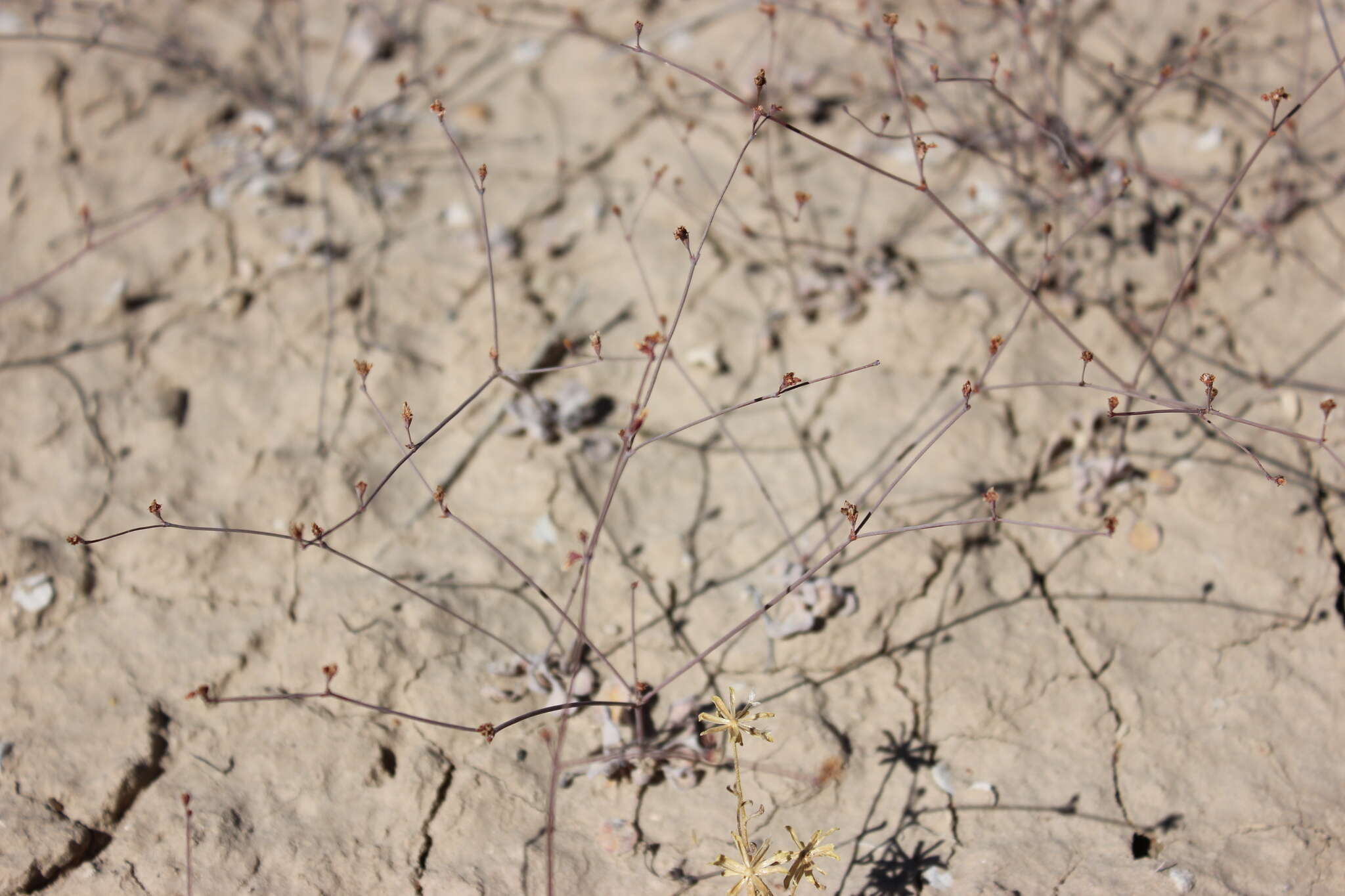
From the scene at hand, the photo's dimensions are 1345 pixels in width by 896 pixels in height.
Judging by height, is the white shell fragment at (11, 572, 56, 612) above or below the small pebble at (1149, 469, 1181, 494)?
below

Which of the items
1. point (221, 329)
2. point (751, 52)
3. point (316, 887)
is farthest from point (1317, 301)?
point (221, 329)

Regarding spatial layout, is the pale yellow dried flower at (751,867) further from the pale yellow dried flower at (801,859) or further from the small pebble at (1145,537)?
the small pebble at (1145,537)

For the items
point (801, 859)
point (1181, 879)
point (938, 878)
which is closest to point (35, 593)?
point (801, 859)

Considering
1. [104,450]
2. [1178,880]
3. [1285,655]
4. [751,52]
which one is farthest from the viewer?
[751,52]

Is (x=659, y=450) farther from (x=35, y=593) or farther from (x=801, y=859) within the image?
(x=35, y=593)

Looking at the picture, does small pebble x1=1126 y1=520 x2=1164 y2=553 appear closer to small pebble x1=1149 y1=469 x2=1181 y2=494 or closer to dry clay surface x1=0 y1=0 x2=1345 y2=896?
dry clay surface x1=0 y1=0 x2=1345 y2=896

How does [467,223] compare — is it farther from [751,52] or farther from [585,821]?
[585,821]

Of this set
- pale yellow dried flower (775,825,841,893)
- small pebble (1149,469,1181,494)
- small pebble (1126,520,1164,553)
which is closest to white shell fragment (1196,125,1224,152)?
small pebble (1149,469,1181,494)

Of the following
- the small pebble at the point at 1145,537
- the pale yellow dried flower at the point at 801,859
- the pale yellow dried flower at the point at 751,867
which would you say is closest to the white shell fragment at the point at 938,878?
the pale yellow dried flower at the point at 801,859
